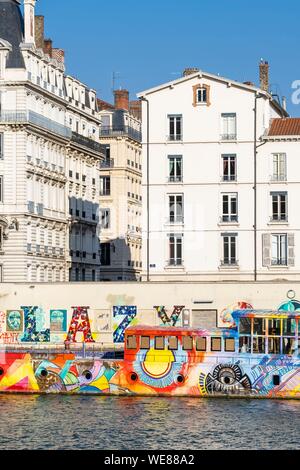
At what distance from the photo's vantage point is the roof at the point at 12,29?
115 m

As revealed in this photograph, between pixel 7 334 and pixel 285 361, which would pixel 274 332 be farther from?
pixel 7 334

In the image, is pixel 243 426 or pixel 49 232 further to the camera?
pixel 49 232

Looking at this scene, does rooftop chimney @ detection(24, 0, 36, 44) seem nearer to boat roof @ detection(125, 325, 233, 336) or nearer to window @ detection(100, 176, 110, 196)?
window @ detection(100, 176, 110, 196)

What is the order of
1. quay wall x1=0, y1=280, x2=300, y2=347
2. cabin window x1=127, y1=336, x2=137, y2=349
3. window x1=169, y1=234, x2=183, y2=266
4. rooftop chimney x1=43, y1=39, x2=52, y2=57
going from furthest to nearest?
1. rooftop chimney x1=43, y1=39, x2=52, y2=57
2. window x1=169, y1=234, x2=183, y2=266
3. quay wall x1=0, y1=280, x2=300, y2=347
4. cabin window x1=127, y1=336, x2=137, y2=349

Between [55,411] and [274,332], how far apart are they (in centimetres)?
1357

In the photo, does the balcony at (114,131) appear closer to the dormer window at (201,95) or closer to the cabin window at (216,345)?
the dormer window at (201,95)

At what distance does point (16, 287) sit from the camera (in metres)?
100

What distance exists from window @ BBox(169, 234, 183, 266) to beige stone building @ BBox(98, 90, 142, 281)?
45.2 metres

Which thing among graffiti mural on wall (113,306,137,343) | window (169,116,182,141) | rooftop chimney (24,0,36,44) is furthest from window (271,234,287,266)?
rooftop chimney (24,0,36,44)

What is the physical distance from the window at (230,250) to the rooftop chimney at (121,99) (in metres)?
54.3

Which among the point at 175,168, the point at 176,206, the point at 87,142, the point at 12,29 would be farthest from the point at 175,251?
the point at 87,142

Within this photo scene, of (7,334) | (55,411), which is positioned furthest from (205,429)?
(7,334)

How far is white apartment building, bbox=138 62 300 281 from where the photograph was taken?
103 meters

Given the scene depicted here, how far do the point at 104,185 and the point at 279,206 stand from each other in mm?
51271
